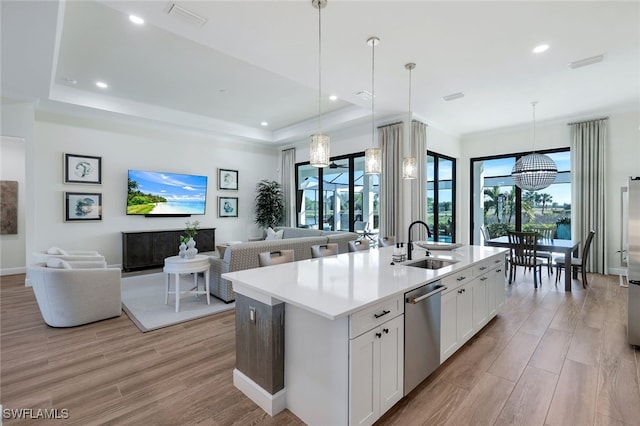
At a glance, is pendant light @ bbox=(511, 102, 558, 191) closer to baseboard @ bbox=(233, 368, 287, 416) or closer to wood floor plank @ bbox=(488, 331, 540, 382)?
wood floor plank @ bbox=(488, 331, 540, 382)

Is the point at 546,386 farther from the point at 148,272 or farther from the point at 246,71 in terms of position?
the point at 148,272

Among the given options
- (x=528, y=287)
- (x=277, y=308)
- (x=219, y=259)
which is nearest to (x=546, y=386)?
(x=277, y=308)

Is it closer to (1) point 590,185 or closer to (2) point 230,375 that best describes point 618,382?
(2) point 230,375

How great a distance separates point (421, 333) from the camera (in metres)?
2.15

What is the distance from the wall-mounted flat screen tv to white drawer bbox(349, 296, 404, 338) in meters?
6.42

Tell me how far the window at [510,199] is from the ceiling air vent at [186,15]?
706cm

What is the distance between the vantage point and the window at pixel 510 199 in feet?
21.2

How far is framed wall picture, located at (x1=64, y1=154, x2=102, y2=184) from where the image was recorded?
18.7 feet

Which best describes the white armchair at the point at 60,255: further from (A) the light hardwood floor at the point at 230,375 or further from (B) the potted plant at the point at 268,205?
(B) the potted plant at the point at 268,205

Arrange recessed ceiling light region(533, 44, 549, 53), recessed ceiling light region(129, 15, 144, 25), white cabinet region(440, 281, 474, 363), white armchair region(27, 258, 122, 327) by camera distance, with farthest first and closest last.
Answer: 1. recessed ceiling light region(533, 44, 549, 53)
2. white armchair region(27, 258, 122, 327)
3. recessed ceiling light region(129, 15, 144, 25)
4. white cabinet region(440, 281, 474, 363)

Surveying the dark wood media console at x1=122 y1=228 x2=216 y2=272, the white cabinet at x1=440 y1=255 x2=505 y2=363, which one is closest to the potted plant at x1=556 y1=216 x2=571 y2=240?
the white cabinet at x1=440 y1=255 x2=505 y2=363

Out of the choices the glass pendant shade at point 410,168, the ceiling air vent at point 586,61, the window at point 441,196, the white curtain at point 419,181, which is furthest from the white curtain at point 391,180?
the ceiling air vent at point 586,61

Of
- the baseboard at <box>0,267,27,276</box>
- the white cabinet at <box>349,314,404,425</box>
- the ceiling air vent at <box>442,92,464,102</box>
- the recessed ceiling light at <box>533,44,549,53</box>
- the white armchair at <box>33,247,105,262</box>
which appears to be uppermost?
the ceiling air vent at <box>442,92,464,102</box>

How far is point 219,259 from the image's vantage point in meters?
4.31
